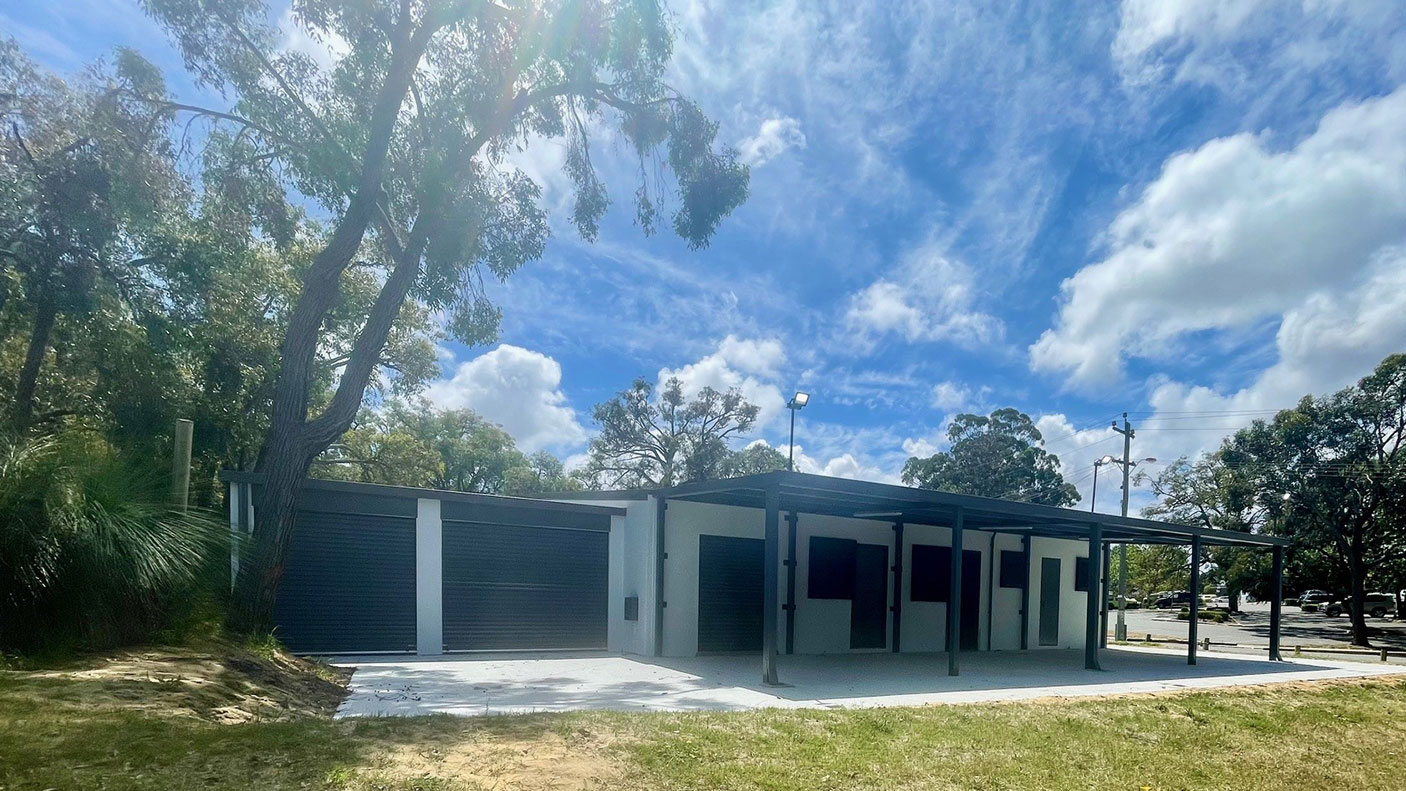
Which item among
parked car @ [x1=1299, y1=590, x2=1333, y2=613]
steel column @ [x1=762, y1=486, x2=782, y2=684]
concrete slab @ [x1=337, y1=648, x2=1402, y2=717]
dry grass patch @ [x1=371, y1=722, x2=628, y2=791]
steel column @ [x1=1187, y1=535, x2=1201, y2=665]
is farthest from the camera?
parked car @ [x1=1299, y1=590, x2=1333, y2=613]

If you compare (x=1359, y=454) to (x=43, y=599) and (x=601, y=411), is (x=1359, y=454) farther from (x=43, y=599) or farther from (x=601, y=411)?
(x=43, y=599)

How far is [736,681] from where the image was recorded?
28.6 ft

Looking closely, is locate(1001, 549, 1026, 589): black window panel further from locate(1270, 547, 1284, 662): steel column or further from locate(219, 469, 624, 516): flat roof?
locate(219, 469, 624, 516): flat roof

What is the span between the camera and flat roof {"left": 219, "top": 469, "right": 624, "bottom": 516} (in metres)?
8.88

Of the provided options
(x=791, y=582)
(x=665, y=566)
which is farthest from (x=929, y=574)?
(x=665, y=566)

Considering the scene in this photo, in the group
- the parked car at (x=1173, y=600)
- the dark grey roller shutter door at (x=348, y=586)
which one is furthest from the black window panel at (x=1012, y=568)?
the parked car at (x=1173, y=600)

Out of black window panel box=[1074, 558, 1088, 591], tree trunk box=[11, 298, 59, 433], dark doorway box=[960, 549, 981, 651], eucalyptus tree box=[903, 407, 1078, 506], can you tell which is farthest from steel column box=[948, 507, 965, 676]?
eucalyptus tree box=[903, 407, 1078, 506]

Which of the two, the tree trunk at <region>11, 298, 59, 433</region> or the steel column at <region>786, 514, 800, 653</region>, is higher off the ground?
the tree trunk at <region>11, 298, 59, 433</region>

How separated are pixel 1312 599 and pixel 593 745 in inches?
2106

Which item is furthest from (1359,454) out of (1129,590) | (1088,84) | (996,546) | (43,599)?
(1129,590)

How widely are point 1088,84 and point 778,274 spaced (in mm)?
7647

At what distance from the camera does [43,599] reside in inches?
211

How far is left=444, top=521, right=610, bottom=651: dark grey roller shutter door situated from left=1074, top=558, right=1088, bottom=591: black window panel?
11.3 m

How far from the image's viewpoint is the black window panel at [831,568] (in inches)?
488
